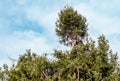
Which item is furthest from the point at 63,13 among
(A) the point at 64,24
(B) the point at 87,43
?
(B) the point at 87,43

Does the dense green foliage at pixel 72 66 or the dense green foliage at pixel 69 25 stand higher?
the dense green foliage at pixel 69 25

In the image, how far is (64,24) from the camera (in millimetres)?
42469

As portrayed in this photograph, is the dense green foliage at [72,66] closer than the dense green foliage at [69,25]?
Yes

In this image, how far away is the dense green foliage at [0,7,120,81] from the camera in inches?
1284

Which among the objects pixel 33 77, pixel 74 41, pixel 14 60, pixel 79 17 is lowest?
pixel 33 77

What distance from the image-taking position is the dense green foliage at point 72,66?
107 ft

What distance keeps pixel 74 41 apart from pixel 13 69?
9445 millimetres

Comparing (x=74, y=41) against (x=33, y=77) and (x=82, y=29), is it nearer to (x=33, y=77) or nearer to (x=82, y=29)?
(x=82, y=29)

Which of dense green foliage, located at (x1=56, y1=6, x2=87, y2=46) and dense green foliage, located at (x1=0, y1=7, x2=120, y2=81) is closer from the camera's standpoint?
dense green foliage, located at (x1=0, y1=7, x2=120, y2=81)

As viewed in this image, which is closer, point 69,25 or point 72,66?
point 72,66

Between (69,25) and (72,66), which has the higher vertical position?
(69,25)

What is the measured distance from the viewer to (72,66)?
33.6 m

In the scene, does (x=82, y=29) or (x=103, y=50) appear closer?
(x=103, y=50)

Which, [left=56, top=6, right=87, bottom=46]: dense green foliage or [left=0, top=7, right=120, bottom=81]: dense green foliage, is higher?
[left=56, top=6, right=87, bottom=46]: dense green foliage
